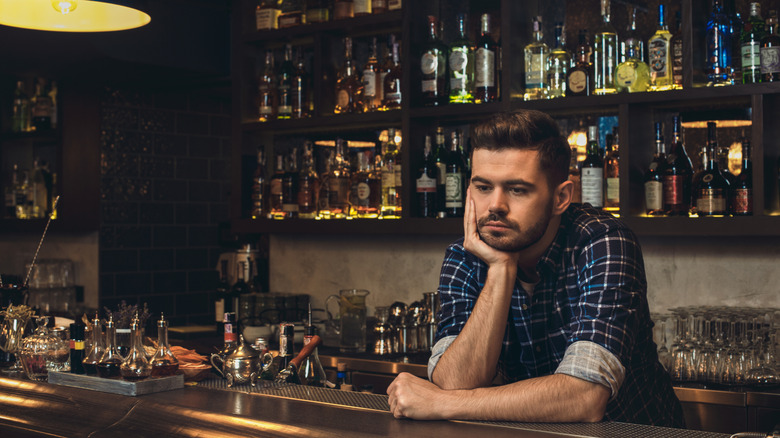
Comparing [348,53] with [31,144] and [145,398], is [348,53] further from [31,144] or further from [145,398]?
[31,144]

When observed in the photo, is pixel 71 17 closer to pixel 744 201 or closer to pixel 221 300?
pixel 221 300

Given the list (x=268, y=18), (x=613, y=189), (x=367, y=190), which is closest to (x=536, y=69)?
(x=613, y=189)

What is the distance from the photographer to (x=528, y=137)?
1.90 meters

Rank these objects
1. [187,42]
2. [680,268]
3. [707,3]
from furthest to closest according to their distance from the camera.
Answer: [187,42]
[680,268]
[707,3]

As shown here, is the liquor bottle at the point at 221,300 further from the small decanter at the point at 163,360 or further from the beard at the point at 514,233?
the beard at the point at 514,233

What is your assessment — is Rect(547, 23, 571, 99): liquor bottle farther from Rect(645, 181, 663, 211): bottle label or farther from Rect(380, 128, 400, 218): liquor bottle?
Rect(380, 128, 400, 218): liquor bottle

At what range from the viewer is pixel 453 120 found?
3455mm

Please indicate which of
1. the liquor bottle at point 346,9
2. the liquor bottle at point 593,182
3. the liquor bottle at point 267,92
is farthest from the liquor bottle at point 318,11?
the liquor bottle at point 593,182

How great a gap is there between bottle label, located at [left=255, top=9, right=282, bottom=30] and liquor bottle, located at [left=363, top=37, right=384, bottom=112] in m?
0.53

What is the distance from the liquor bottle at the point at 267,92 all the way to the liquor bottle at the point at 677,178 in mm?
1673

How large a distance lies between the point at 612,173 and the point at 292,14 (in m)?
1.54

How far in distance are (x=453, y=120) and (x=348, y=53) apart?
52 cm

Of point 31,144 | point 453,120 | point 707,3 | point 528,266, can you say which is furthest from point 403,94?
point 31,144

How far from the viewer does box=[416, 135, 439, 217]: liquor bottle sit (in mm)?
3330
